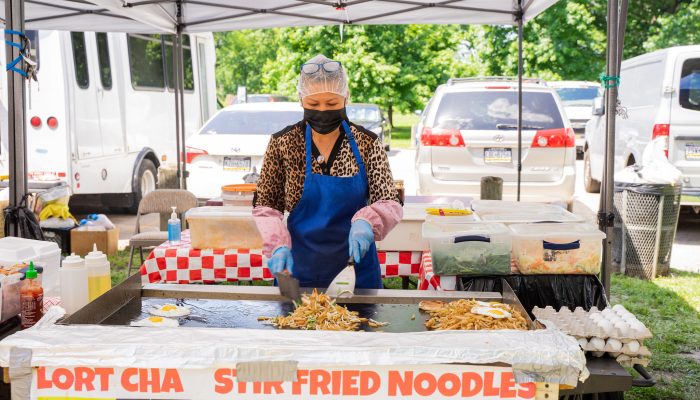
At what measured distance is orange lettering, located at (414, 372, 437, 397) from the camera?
2.20 meters

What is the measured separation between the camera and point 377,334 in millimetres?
2305

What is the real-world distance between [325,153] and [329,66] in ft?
1.32

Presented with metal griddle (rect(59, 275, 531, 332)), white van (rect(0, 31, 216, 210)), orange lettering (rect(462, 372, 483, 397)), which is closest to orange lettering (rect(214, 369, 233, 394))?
metal griddle (rect(59, 275, 531, 332))

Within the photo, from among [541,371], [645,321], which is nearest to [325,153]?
[541,371]

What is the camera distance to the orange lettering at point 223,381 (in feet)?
7.23

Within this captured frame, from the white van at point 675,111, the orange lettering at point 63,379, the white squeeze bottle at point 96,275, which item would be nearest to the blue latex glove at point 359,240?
the white squeeze bottle at point 96,275

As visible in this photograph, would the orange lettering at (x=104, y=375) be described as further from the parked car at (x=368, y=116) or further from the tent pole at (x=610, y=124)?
the parked car at (x=368, y=116)

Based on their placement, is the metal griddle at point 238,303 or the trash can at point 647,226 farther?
the trash can at point 647,226

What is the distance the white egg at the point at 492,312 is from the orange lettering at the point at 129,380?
1.24 meters

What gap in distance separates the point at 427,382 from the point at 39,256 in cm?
194

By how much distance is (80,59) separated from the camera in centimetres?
939

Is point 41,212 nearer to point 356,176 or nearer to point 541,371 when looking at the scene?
point 356,176

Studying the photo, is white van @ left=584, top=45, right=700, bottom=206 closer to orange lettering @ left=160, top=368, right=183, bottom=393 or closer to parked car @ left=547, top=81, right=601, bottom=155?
orange lettering @ left=160, top=368, right=183, bottom=393

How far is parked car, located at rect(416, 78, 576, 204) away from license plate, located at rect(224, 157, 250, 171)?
2.17m
